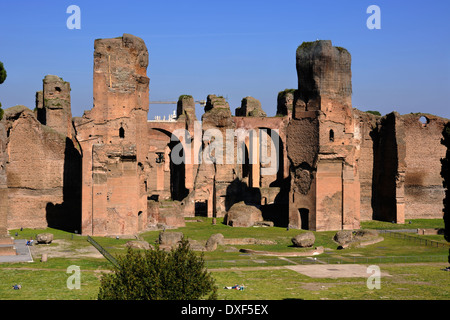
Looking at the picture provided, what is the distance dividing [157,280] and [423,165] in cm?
2900

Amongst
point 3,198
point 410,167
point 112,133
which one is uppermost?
point 112,133

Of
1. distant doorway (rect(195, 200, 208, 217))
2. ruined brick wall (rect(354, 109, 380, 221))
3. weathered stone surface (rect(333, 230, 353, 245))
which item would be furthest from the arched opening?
weathered stone surface (rect(333, 230, 353, 245))

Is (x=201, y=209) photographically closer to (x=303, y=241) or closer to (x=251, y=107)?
(x=251, y=107)

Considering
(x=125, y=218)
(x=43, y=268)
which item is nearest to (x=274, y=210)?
(x=125, y=218)

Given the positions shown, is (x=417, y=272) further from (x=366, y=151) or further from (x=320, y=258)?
(x=366, y=151)

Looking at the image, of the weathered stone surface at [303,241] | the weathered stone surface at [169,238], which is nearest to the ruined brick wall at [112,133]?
the weathered stone surface at [169,238]

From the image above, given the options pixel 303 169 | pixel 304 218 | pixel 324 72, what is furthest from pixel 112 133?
pixel 324 72

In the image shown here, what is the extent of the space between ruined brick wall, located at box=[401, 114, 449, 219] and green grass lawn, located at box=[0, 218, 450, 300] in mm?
10366

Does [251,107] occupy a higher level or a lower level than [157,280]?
higher

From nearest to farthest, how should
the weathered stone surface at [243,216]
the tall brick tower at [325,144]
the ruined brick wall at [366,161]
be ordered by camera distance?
the tall brick tower at [325,144] < the weathered stone surface at [243,216] < the ruined brick wall at [366,161]

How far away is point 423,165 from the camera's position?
3659 centimetres

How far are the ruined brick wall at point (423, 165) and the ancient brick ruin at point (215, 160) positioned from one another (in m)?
0.06

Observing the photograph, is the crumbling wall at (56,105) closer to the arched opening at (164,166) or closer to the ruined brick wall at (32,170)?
the ruined brick wall at (32,170)

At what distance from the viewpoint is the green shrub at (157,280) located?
11.1 meters
